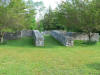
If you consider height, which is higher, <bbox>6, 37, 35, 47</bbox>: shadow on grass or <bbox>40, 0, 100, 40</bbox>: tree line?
<bbox>40, 0, 100, 40</bbox>: tree line

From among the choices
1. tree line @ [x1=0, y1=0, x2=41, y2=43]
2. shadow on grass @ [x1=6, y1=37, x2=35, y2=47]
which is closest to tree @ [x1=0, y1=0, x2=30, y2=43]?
tree line @ [x1=0, y1=0, x2=41, y2=43]

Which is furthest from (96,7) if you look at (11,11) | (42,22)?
(42,22)

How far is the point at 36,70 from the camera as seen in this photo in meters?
5.50

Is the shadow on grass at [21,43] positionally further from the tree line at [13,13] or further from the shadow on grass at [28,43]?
the tree line at [13,13]

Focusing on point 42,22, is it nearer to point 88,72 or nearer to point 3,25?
point 3,25

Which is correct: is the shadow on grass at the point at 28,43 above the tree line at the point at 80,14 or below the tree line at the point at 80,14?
below

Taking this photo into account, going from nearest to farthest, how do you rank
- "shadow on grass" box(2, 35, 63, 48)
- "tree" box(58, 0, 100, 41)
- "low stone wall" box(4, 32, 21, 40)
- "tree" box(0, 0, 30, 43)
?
"shadow on grass" box(2, 35, 63, 48)
"tree" box(58, 0, 100, 41)
"tree" box(0, 0, 30, 43)
"low stone wall" box(4, 32, 21, 40)

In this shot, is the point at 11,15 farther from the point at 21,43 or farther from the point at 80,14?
the point at 80,14

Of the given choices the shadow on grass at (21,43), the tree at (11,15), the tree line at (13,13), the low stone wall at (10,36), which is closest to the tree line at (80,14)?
the tree line at (13,13)

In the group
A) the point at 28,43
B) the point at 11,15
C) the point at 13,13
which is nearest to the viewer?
the point at 11,15

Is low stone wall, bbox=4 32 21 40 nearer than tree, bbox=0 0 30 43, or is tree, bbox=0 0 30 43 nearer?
tree, bbox=0 0 30 43

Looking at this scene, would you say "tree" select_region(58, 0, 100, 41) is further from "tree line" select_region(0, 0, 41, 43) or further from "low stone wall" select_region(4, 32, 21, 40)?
"low stone wall" select_region(4, 32, 21, 40)

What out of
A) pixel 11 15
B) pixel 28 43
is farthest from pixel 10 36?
pixel 11 15

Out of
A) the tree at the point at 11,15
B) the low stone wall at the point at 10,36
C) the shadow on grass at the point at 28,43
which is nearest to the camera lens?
the shadow on grass at the point at 28,43
